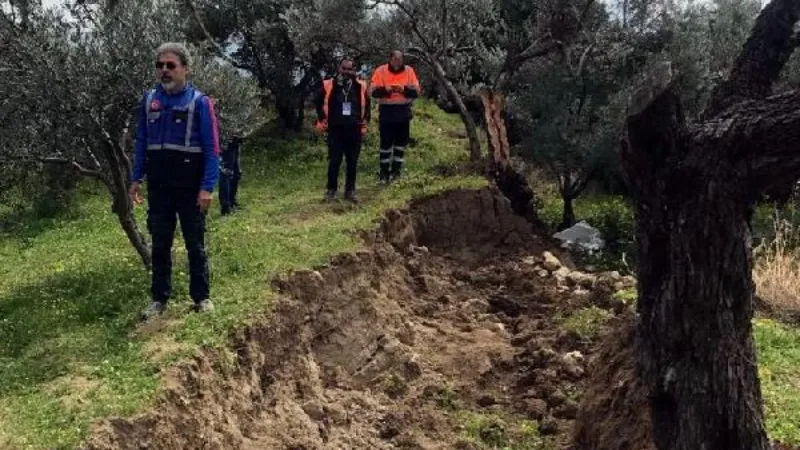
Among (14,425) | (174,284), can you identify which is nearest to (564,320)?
(174,284)

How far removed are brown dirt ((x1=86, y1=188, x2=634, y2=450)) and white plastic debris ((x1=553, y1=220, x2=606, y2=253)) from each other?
190cm

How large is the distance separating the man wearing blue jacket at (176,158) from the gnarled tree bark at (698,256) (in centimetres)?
404

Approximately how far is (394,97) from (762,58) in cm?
908

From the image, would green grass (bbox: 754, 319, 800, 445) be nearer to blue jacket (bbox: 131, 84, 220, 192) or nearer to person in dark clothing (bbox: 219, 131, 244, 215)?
blue jacket (bbox: 131, 84, 220, 192)

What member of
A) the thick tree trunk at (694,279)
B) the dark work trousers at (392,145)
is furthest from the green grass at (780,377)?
the dark work trousers at (392,145)

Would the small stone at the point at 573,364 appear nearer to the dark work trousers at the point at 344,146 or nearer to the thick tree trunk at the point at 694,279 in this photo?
the thick tree trunk at the point at 694,279

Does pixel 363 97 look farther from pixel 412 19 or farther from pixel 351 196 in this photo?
pixel 412 19

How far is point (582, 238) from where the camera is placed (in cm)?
1458

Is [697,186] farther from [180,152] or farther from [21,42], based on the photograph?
[21,42]

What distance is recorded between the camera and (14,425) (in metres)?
6.07

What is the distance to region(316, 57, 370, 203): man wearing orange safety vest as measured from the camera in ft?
41.2

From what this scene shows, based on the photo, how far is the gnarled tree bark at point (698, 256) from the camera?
173 inches

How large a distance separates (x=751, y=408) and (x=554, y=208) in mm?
12103

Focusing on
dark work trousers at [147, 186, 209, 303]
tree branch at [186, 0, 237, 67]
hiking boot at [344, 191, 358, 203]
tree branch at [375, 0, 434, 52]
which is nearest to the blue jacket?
dark work trousers at [147, 186, 209, 303]
